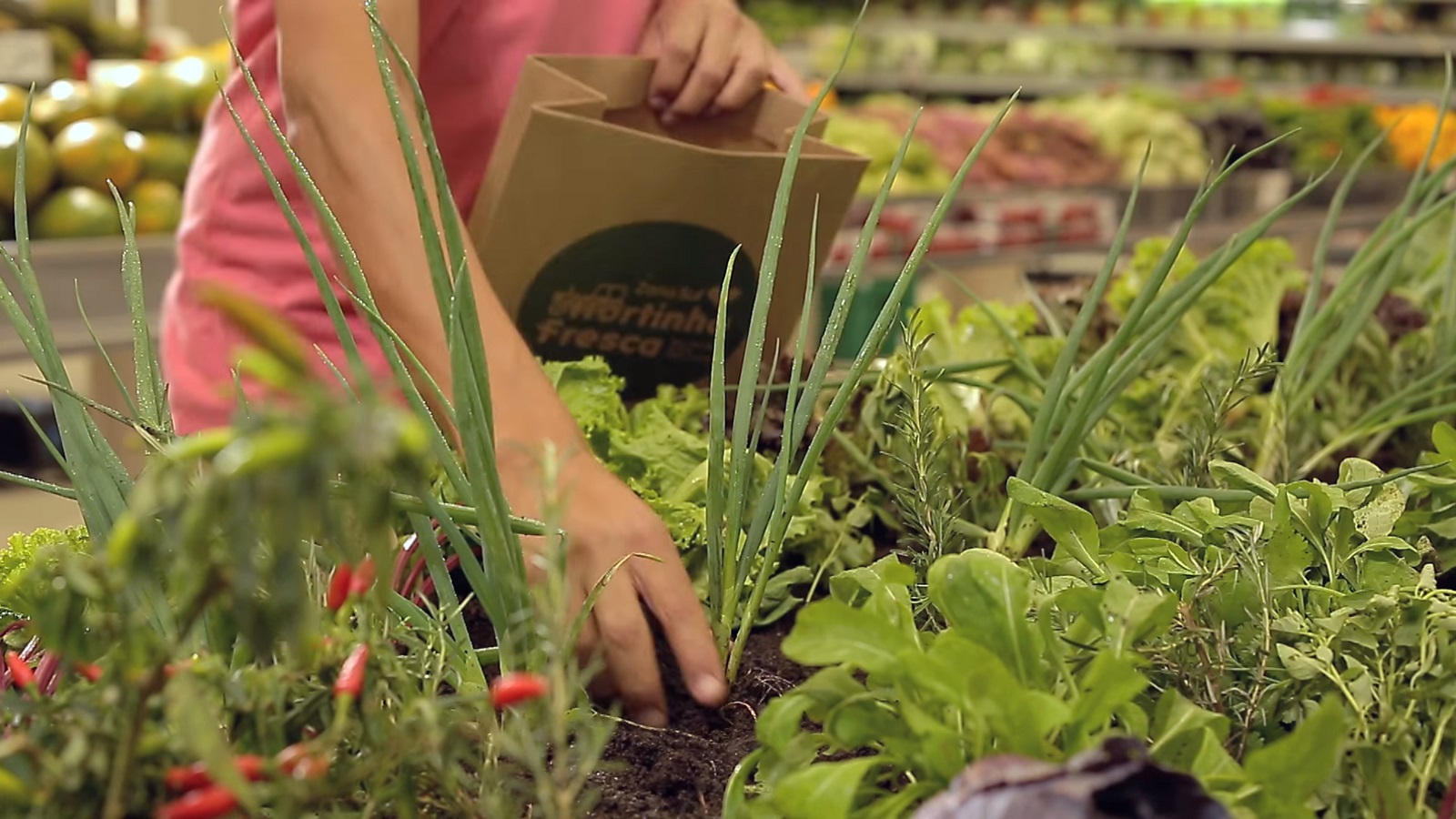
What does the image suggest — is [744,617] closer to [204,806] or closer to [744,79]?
[204,806]

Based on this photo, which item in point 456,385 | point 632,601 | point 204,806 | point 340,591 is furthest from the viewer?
point 632,601

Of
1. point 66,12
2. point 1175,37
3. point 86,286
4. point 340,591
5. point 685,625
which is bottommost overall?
point 86,286

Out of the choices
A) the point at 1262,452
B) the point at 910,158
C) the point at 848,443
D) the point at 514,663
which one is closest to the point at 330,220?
the point at 514,663

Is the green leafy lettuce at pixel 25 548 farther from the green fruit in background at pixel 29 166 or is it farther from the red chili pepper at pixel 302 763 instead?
the green fruit in background at pixel 29 166

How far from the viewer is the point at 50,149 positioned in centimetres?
232

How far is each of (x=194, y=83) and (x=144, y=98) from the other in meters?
0.11

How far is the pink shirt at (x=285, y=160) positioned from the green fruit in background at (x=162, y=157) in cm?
98

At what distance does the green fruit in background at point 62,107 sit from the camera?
2.38 metres

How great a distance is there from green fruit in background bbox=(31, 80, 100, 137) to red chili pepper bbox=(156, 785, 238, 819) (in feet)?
7.52

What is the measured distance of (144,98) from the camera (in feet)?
8.11

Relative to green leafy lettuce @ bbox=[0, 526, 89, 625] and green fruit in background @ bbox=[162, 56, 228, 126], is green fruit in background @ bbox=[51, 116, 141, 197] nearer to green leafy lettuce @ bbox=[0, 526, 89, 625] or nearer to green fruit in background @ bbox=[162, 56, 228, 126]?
green fruit in background @ bbox=[162, 56, 228, 126]

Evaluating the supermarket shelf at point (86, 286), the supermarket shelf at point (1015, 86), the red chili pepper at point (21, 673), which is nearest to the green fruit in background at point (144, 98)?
the supermarket shelf at point (86, 286)

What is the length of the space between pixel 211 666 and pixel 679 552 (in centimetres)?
47

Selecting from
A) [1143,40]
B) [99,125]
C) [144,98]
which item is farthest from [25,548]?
[1143,40]
